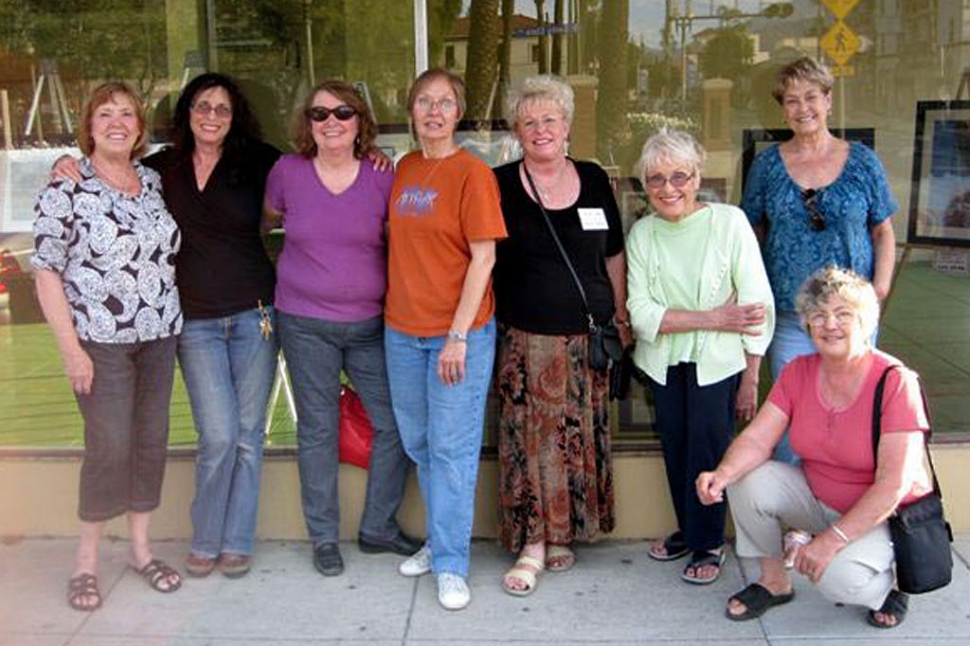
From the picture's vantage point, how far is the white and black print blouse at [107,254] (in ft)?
11.6

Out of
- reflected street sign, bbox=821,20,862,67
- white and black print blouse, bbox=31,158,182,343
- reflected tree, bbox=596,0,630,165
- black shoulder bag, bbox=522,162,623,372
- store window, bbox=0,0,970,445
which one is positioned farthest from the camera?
reflected street sign, bbox=821,20,862,67

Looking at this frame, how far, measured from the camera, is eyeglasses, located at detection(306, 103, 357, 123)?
3689 millimetres

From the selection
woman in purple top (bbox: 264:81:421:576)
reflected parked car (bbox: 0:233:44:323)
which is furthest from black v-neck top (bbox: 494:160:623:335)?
reflected parked car (bbox: 0:233:44:323)

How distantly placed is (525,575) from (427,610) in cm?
36

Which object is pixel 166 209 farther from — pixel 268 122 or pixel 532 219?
pixel 268 122

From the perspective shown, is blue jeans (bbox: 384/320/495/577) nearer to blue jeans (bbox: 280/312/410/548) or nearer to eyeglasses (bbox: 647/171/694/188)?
blue jeans (bbox: 280/312/410/548)

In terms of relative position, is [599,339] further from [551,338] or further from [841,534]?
[841,534]

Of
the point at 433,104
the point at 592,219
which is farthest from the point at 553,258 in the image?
the point at 433,104

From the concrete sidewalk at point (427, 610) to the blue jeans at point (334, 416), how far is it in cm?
17

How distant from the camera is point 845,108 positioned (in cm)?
584

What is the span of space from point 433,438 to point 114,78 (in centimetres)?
309

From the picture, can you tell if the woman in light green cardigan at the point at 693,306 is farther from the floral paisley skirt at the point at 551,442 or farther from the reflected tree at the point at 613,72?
the reflected tree at the point at 613,72

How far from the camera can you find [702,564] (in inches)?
156

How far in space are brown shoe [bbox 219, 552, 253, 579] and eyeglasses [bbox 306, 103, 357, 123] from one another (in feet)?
5.24
